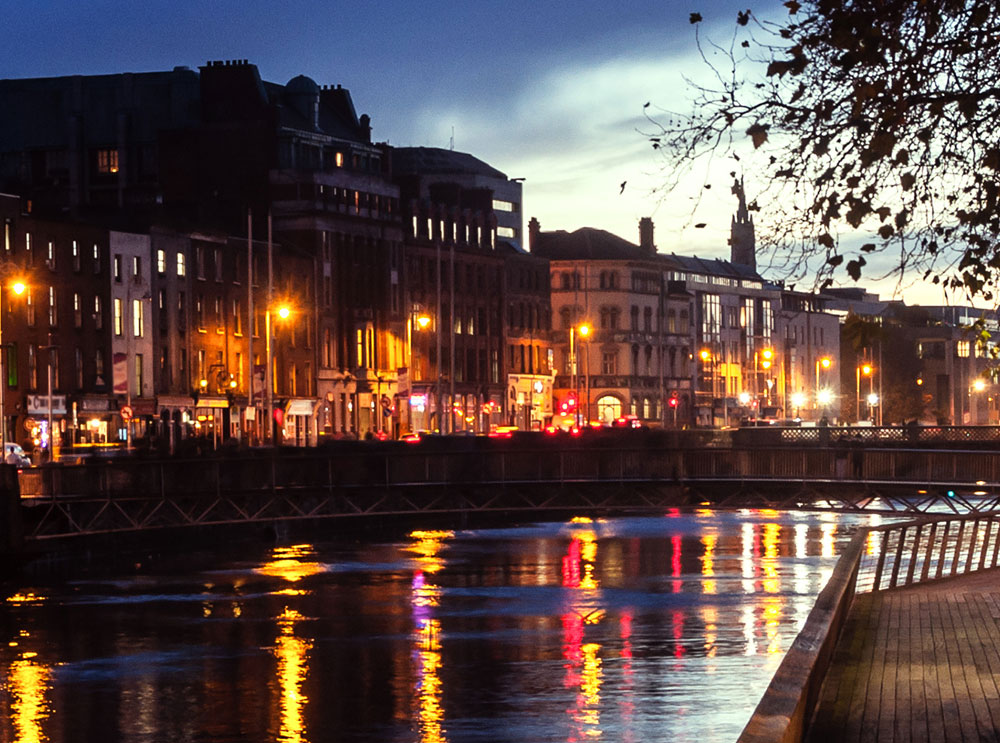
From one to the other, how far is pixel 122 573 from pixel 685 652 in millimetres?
30844

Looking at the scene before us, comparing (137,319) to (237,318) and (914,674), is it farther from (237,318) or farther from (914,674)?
(914,674)

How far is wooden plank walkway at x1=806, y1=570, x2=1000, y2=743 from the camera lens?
23.2m

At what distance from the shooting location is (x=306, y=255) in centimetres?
14388

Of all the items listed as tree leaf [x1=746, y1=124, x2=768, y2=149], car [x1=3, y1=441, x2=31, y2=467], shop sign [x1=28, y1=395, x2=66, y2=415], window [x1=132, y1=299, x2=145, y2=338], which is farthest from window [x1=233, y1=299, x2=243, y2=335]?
tree leaf [x1=746, y1=124, x2=768, y2=149]

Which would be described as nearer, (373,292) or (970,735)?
(970,735)

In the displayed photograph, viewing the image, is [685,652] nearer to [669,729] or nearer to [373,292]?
[669,729]

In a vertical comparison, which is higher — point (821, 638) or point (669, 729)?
point (821, 638)

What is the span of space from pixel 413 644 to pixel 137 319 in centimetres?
6651

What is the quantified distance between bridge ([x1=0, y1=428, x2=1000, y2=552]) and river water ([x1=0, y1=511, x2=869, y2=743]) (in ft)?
8.66

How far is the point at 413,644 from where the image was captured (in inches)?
2297

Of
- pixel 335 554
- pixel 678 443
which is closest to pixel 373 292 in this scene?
pixel 678 443

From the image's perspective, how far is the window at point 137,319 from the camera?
397 feet

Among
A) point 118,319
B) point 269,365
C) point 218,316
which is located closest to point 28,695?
point 118,319

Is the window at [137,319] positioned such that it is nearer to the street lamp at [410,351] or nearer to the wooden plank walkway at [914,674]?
the street lamp at [410,351]
